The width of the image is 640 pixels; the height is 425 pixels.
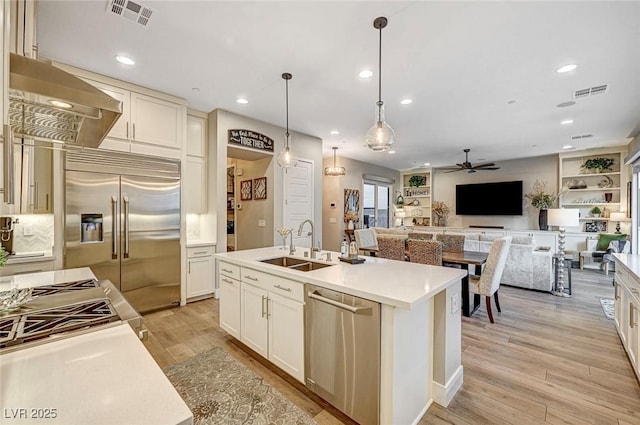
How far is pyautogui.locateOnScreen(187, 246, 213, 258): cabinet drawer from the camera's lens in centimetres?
405

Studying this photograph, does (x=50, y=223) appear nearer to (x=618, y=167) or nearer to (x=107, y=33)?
(x=107, y=33)

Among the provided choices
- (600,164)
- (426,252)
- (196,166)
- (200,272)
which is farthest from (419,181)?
(200,272)

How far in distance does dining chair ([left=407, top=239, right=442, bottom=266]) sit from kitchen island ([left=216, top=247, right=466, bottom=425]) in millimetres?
1347

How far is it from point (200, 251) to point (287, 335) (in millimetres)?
2570

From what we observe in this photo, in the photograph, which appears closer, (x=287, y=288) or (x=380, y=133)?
(x=287, y=288)

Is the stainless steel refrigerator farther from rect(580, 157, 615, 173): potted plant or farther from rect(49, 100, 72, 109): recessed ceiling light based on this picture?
rect(580, 157, 615, 173): potted plant

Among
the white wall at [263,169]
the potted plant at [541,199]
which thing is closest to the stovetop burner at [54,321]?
the white wall at [263,169]

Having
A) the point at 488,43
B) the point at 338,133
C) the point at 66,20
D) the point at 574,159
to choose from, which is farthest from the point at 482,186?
the point at 66,20

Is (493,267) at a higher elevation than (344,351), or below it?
higher

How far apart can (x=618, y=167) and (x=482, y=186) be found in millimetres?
2916

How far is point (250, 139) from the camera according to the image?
469 centimetres

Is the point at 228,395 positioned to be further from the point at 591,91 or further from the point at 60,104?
A: the point at 591,91

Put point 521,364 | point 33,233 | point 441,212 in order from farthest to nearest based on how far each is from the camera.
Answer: point 441,212, point 33,233, point 521,364

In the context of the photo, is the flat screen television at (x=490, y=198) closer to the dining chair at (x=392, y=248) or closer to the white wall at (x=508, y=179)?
the white wall at (x=508, y=179)
